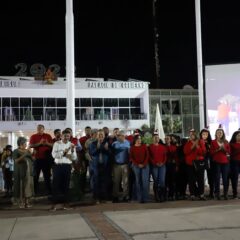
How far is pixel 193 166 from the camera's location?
42.0 ft

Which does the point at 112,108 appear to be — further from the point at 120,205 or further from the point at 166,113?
the point at 120,205

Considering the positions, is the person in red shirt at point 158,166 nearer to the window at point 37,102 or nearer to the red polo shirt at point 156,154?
the red polo shirt at point 156,154

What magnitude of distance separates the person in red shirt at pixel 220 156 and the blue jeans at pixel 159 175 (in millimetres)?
1332

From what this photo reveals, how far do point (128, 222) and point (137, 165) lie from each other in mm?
3647

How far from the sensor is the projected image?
1769 centimetres

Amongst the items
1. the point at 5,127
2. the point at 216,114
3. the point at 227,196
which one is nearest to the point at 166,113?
the point at 5,127

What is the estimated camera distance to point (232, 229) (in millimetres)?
7922

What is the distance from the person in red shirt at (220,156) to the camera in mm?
12648

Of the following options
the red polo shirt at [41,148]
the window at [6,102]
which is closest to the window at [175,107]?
the window at [6,102]

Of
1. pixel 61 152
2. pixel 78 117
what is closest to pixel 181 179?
pixel 61 152

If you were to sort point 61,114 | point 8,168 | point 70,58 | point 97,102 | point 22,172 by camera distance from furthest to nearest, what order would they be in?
point 97,102, point 61,114, point 8,168, point 70,58, point 22,172

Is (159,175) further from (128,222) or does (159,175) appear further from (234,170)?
(128,222)

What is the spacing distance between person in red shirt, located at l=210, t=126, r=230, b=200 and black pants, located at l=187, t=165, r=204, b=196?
39 cm

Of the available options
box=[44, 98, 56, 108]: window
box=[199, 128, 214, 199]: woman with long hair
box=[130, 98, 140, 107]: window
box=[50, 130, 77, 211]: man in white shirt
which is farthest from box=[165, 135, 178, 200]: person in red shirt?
box=[130, 98, 140, 107]: window
